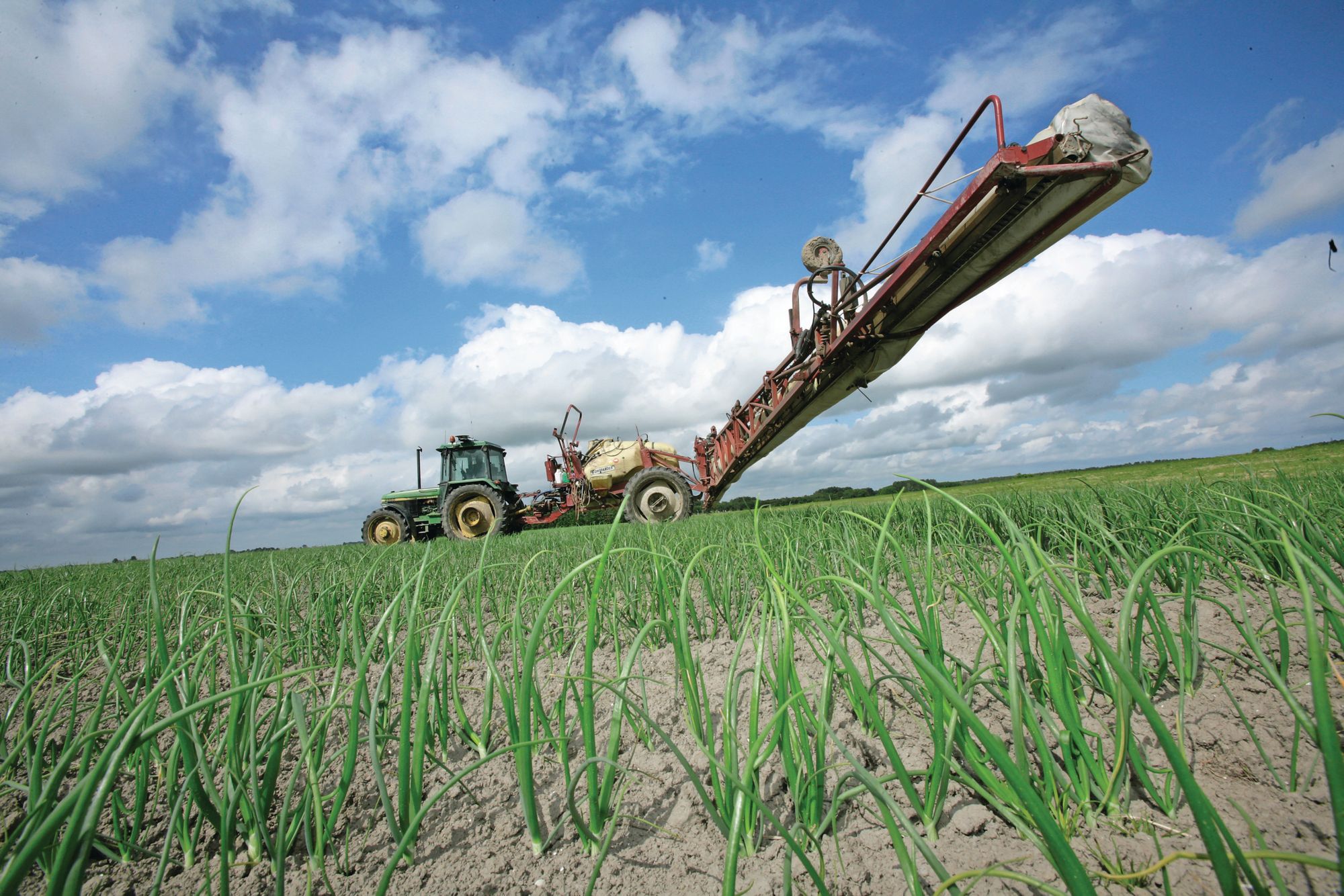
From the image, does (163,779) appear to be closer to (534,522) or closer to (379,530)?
(534,522)

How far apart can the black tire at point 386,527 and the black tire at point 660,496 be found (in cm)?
525

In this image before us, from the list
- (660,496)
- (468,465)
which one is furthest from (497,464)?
(660,496)

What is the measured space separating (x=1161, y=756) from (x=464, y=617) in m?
2.14

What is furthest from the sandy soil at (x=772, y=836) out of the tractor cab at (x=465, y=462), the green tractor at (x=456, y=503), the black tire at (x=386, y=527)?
the black tire at (x=386, y=527)

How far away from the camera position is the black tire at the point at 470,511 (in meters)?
10.8

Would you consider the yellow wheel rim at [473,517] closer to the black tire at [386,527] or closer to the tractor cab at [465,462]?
the tractor cab at [465,462]

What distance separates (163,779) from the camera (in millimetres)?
1298

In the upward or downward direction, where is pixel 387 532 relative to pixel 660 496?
downward

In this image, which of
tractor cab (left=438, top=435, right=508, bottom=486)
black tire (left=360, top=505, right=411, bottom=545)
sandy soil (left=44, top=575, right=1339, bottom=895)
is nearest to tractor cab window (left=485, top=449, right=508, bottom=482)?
tractor cab (left=438, top=435, right=508, bottom=486)

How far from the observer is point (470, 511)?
430 inches

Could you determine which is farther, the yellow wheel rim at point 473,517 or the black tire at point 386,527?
the black tire at point 386,527

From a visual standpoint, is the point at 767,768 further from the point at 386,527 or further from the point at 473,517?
the point at 386,527

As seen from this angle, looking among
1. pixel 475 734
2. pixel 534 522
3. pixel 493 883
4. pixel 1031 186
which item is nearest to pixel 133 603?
pixel 475 734

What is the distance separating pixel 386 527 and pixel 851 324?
10.8m
